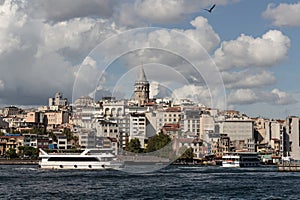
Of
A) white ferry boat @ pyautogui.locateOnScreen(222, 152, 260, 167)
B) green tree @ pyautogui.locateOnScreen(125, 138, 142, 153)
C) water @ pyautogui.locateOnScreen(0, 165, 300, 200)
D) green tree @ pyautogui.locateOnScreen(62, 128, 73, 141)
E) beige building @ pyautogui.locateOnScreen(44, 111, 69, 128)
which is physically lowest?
water @ pyautogui.locateOnScreen(0, 165, 300, 200)

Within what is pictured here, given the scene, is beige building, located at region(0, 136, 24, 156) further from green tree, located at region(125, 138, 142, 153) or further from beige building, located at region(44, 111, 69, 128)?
beige building, located at region(44, 111, 69, 128)

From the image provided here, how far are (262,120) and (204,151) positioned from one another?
72.0ft

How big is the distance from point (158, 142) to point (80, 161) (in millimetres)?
26818

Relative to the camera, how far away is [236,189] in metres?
36.8

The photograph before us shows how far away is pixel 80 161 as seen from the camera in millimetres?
62875

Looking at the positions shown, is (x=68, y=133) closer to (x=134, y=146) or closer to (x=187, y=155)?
A: (x=134, y=146)

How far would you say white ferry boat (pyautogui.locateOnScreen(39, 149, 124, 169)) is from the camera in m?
62.6

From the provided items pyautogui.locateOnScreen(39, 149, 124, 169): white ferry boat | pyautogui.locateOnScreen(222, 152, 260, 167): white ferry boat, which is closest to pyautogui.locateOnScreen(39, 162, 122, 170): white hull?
pyautogui.locateOnScreen(39, 149, 124, 169): white ferry boat

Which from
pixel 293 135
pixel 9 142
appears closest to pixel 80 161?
Result: pixel 9 142

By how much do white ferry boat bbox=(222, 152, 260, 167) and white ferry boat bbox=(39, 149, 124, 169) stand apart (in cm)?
1534

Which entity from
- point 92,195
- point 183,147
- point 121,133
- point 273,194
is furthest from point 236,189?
point 121,133

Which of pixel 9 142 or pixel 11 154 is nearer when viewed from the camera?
pixel 11 154

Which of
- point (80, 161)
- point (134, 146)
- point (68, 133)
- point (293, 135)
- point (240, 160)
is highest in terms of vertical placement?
point (68, 133)

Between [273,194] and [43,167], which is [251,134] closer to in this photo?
[43,167]
